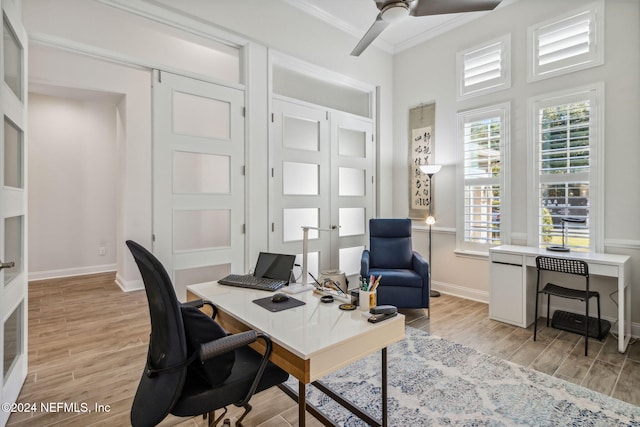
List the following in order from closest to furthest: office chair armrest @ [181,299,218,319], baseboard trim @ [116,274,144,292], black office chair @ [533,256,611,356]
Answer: office chair armrest @ [181,299,218,319] → black office chair @ [533,256,611,356] → baseboard trim @ [116,274,144,292]

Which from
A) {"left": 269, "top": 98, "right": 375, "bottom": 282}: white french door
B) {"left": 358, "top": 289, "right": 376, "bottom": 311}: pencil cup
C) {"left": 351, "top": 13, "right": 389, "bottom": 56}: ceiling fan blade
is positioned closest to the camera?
{"left": 358, "top": 289, "right": 376, "bottom": 311}: pencil cup

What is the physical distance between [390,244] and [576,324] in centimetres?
198

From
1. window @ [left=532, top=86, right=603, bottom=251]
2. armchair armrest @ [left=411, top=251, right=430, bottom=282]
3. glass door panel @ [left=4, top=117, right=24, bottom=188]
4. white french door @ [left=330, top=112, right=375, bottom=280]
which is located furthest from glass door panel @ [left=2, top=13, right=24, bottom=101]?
window @ [left=532, top=86, right=603, bottom=251]

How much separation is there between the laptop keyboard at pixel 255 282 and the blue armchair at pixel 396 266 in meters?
1.73

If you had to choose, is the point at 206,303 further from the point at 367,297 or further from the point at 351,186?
the point at 351,186

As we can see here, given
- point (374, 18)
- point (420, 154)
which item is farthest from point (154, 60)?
point (420, 154)

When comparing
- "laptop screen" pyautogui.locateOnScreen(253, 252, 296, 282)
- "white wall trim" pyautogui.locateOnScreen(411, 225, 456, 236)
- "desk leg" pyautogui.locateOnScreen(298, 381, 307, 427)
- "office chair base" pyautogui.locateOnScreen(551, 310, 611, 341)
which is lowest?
"office chair base" pyautogui.locateOnScreen(551, 310, 611, 341)

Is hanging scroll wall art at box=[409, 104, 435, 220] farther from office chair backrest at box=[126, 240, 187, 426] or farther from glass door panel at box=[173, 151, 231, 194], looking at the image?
office chair backrest at box=[126, 240, 187, 426]

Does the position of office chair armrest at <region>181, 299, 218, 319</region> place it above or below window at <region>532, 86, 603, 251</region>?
below

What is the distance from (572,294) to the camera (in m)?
2.91

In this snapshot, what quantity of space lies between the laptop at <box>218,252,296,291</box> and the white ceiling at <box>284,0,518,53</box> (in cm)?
306

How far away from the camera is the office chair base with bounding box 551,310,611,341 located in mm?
3082

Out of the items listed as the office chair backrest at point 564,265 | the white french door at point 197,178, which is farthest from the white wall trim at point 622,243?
the white french door at point 197,178

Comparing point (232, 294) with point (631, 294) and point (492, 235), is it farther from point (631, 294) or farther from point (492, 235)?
point (631, 294)
